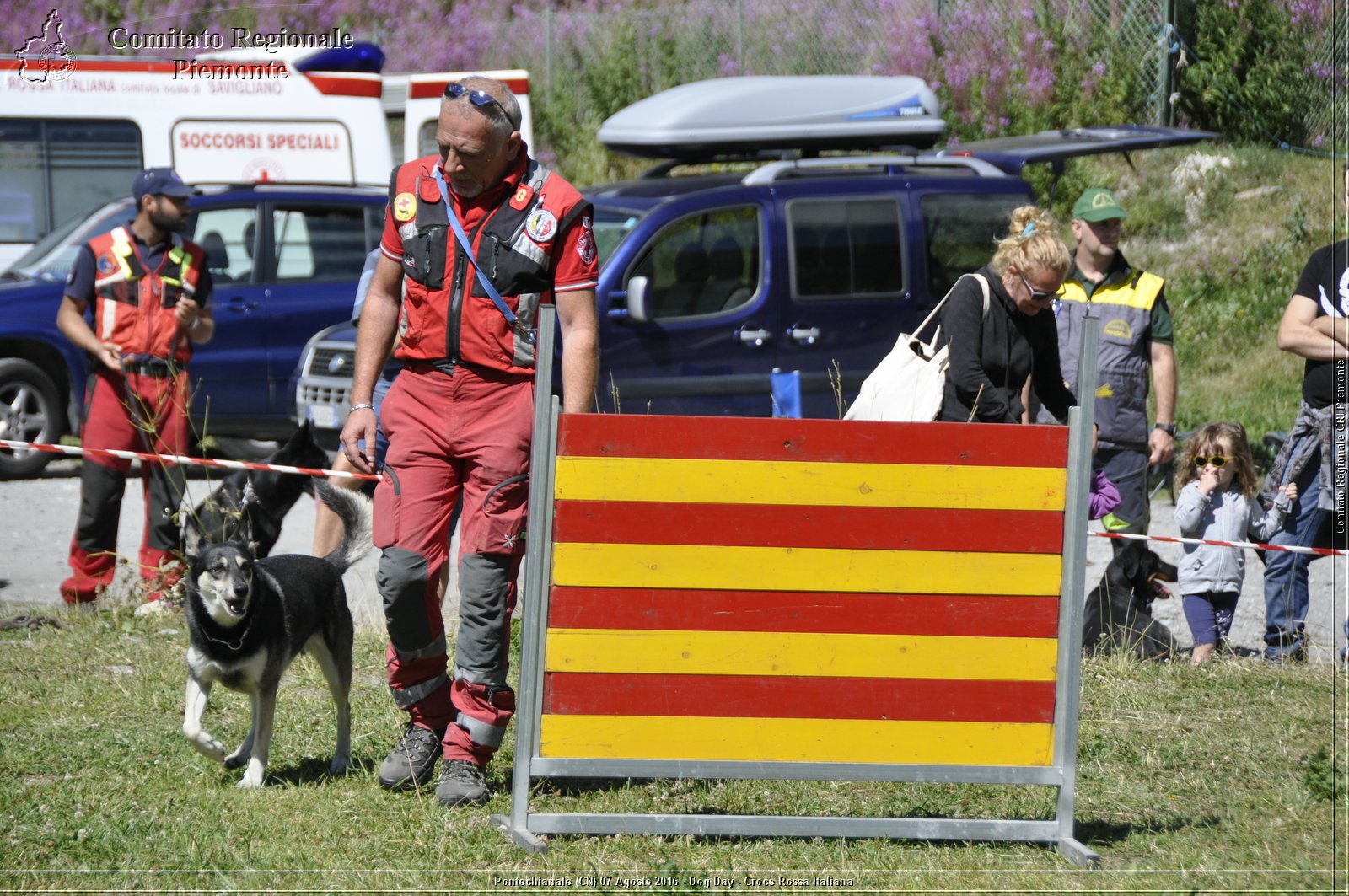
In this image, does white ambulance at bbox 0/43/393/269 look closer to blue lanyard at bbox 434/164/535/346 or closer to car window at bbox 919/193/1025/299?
car window at bbox 919/193/1025/299

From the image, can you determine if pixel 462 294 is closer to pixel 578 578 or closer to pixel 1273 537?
pixel 578 578

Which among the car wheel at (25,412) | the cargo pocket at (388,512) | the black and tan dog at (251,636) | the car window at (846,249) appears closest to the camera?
the cargo pocket at (388,512)

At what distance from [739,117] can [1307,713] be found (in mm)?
5975

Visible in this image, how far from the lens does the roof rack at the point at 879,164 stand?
9.55 meters

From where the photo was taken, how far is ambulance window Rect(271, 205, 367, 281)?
440 inches

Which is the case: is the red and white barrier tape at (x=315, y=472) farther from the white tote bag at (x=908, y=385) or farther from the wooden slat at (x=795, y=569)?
the wooden slat at (x=795, y=569)

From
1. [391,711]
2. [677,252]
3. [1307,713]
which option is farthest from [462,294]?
[677,252]

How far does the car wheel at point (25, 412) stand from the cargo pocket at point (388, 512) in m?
7.08

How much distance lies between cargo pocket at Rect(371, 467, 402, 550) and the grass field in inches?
30.0

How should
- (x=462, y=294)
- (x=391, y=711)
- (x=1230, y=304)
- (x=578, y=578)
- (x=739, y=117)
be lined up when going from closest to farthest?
(x=578, y=578) < (x=462, y=294) < (x=391, y=711) < (x=739, y=117) < (x=1230, y=304)

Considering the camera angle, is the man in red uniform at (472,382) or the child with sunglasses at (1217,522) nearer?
the man in red uniform at (472,382)

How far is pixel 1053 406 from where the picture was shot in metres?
5.36

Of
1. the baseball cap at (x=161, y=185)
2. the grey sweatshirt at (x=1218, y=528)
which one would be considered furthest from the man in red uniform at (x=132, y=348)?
the grey sweatshirt at (x=1218, y=528)

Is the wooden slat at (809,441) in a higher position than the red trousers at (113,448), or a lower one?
higher
